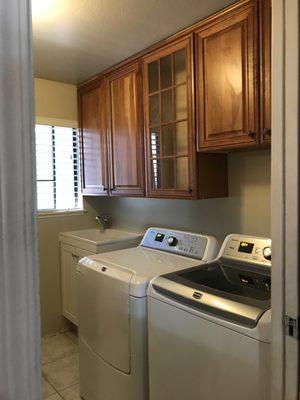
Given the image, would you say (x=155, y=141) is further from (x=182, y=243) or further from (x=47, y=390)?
(x=47, y=390)

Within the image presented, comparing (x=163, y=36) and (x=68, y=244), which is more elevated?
(x=163, y=36)

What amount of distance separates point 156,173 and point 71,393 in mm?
1639

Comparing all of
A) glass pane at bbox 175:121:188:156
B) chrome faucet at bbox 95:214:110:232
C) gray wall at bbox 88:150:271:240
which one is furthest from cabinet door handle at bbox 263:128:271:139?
chrome faucet at bbox 95:214:110:232

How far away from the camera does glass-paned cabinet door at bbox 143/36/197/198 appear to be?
201 cm

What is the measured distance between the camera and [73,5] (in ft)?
5.44

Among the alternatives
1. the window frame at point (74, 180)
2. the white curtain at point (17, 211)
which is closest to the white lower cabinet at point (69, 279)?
the window frame at point (74, 180)

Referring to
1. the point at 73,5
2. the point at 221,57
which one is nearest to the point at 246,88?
the point at 221,57

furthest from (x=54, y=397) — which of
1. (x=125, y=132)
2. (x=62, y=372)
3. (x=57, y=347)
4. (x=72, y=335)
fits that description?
(x=125, y=132)

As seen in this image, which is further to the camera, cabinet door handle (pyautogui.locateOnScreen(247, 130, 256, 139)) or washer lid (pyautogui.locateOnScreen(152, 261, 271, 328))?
cabinet door handle (pyautogui.locateOnScreen(247, 130, 256, 139))

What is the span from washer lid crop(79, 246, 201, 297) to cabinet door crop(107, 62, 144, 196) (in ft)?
1.59

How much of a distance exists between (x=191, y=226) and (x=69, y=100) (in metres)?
1.69

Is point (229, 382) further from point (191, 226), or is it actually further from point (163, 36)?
point (163, 36)

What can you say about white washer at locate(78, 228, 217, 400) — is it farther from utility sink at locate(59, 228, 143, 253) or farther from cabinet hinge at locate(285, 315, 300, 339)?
cabinet hinge at locate(285, 315, 300, 339)

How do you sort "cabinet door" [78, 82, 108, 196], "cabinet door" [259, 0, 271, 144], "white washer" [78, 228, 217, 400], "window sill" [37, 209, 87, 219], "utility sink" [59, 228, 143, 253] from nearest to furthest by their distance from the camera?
1. "cabinet door" [259, 0, 271, 144]
2. "white washer" [78, 228, 217, 400]
3. "utility sink" [59, 228, 143, 253]
4. "cabinet door" [78, 82, 108, 196]
5. "window sill" [37, 209, 87, 219]
